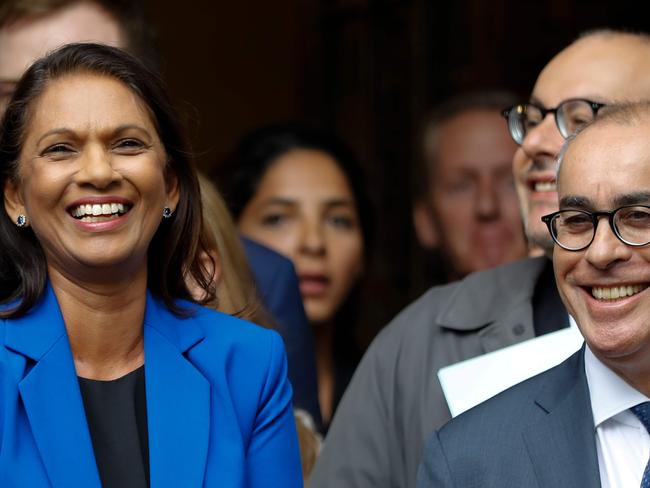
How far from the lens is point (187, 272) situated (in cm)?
A: 279

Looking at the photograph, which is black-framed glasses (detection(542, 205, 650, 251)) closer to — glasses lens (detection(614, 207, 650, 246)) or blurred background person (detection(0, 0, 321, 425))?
glasses lens (detection(614, 207, 650, 246))

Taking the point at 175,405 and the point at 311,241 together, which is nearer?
the point at 175,405

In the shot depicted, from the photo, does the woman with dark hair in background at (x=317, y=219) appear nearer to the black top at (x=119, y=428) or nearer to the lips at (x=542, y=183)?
the lips at (x=542, y=183)

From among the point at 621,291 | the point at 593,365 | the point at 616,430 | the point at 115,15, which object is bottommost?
the point at 616,430

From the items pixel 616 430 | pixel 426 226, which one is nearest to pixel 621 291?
pixel 616 430

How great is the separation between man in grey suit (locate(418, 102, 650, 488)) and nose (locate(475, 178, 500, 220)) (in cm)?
195

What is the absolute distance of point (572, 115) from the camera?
3148mm

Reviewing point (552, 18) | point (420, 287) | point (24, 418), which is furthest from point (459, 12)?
point (24, 418)

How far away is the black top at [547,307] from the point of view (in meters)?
3.21

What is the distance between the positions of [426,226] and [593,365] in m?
2.21

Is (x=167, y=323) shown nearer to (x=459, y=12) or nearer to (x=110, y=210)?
(x=110, y=210)

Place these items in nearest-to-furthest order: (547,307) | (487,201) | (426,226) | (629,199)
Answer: (629,199)
(547,307)
(487,201)
(426,226)

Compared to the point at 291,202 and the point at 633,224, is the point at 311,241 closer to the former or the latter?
the point at 291,202

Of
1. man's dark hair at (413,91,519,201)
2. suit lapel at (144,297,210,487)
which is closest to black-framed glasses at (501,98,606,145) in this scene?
suit lapel at (144,297,210,487)
